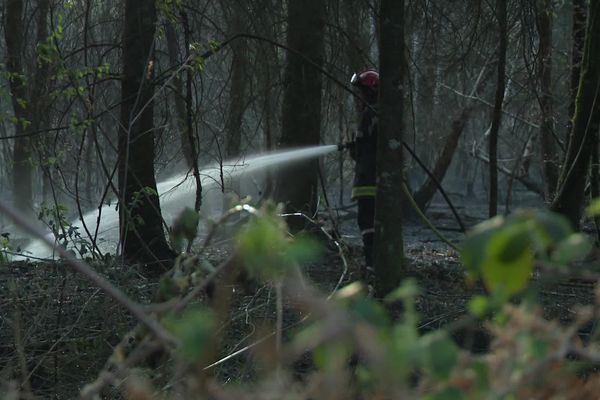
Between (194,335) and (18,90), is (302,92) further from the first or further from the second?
(194,335)

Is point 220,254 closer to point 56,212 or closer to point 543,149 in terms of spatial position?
point 56,212

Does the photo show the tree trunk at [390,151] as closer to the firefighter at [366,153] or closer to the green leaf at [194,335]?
the firefighter at [366,153]

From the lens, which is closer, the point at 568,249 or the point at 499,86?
the point at 568,249

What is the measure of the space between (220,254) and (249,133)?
324cm

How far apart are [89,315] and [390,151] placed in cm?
208

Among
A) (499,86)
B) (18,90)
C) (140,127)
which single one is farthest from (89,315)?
(499,86)

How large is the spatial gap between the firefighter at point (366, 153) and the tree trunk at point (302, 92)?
0.49 meters

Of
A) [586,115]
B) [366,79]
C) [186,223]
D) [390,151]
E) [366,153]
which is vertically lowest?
[366,153]

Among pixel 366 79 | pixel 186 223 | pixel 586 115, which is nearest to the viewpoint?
pixel 186 223

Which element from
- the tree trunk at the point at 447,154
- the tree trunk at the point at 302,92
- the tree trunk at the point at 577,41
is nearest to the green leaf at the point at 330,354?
the tree trunk at the point at 577,41

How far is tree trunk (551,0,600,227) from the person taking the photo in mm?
5316

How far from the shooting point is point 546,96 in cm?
894

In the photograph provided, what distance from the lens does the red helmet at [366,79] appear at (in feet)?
21.5

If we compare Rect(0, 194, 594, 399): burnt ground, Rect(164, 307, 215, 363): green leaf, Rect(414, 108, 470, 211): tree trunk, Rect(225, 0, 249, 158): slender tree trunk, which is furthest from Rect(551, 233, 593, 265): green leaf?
Rect(414, 108, 470, 211): tree trunk
